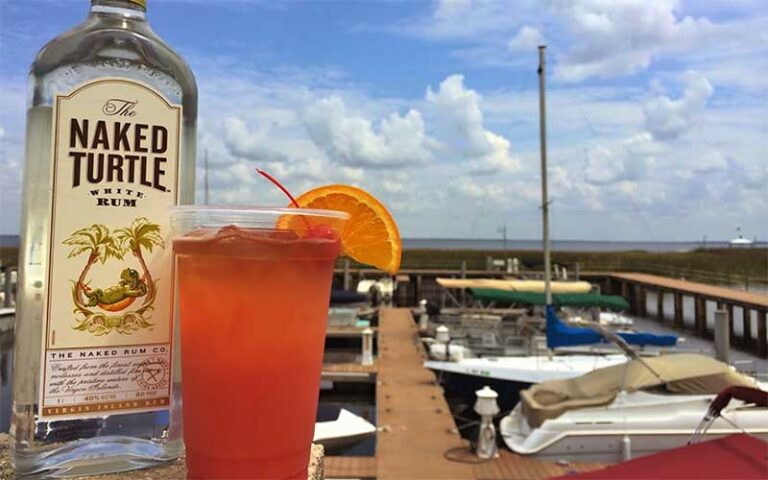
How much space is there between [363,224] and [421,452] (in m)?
6.37

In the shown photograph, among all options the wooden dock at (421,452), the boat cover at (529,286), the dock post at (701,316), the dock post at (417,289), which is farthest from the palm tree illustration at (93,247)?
the dock post at (417,289)

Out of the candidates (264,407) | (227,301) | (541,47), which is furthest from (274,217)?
(541,47)

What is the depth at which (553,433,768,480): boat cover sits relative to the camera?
210 centimetres

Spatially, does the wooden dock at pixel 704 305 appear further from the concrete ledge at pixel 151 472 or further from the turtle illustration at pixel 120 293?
the turtle illustration at pixel 120 293

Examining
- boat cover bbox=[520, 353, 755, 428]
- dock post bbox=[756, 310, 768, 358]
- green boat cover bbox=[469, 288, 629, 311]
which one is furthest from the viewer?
dock post bbox=[756, 310, 768, 358]

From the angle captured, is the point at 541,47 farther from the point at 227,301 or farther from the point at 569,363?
the point at 227,301

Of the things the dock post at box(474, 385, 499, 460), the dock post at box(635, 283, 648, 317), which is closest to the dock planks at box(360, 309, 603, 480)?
the dock post at box(474, 385, 499, 460)

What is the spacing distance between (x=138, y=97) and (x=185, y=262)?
0.31 metres

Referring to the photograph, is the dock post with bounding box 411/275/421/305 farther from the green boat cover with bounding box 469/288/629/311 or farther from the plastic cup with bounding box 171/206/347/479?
the plastic cup with bounding box 171/206/347/479

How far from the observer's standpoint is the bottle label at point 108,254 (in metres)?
0.90

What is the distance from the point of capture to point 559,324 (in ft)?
36.1

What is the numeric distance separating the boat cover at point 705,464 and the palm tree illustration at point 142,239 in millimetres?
1880

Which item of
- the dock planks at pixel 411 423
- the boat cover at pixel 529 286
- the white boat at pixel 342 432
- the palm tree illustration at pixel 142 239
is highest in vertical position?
the palm tree illustration at pixel 142 239

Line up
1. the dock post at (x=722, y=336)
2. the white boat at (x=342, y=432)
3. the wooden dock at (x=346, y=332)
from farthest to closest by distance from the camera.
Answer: the wooden dock at (x=346, y=332) → the dock post at (x=722, y=336) → the white boat at (x=342, y=432)
